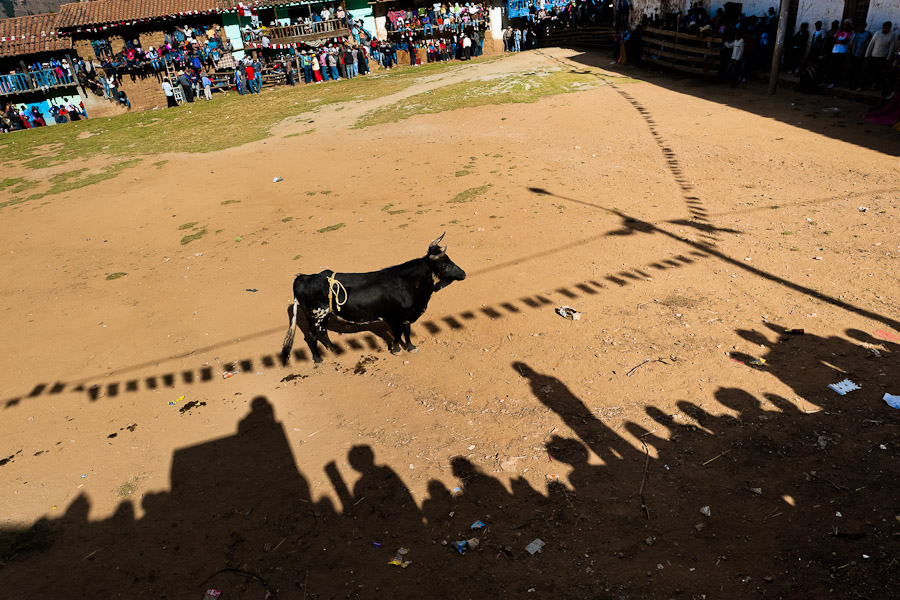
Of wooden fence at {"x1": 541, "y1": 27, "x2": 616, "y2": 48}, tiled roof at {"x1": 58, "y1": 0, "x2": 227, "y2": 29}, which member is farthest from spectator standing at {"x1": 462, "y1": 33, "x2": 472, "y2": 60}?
tiled roof at {"x1": 58, "y1": 0, "x2": 227, "y2": 29}

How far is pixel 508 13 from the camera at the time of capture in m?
33.8

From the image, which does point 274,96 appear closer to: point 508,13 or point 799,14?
point 508,13

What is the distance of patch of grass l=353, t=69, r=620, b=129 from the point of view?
18.7m

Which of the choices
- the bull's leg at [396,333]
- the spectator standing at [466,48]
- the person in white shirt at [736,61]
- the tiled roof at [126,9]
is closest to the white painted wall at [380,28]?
the spectator standing at [466,48]

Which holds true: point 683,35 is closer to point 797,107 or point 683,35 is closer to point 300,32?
point 797,107

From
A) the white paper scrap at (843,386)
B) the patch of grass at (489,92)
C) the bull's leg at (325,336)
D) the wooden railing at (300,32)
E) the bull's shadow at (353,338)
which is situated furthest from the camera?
the wooden railing at (300,32)

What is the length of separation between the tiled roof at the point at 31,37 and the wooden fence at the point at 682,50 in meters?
28.4

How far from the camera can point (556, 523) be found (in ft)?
14.3

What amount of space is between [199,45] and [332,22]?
7.39 meters

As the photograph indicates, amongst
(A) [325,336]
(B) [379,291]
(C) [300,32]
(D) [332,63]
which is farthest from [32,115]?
(B) [379,291]

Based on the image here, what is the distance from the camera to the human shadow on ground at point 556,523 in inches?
153

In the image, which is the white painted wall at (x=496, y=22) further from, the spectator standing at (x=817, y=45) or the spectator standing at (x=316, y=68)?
Answer: the spectator standing at (x=817, y=45)

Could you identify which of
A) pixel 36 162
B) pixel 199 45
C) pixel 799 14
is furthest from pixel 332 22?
pixel 799 14

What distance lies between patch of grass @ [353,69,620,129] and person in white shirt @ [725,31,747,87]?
397 cm
